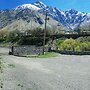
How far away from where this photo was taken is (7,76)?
2730 cm

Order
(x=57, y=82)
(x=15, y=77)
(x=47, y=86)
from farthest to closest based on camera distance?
1. (x=15, y=77)
2. (x=57, y=82)
3. (x=47, y=86)

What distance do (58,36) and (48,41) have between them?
18.2 ft

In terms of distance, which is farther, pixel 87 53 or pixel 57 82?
pixel 87 53

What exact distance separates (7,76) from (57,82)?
557 cm

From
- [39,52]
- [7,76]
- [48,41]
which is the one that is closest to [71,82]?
[7,76]

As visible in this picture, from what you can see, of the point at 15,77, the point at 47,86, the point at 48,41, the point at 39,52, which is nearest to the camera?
the point at 47,86

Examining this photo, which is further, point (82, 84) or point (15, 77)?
point (15, 77)

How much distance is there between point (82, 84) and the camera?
23.8 m

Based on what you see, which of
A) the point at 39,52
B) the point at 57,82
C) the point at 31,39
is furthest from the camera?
the point at 31,39

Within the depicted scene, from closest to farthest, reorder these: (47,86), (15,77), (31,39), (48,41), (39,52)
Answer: (47,86) → (15,77) → (39,52) → (48,41) → (31,39)

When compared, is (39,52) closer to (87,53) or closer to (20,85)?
(87,53)

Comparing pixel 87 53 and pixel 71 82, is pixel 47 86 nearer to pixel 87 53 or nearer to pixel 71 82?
pixel 71 82

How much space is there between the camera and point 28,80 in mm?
25344

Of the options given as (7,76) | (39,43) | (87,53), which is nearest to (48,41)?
(39,43)
